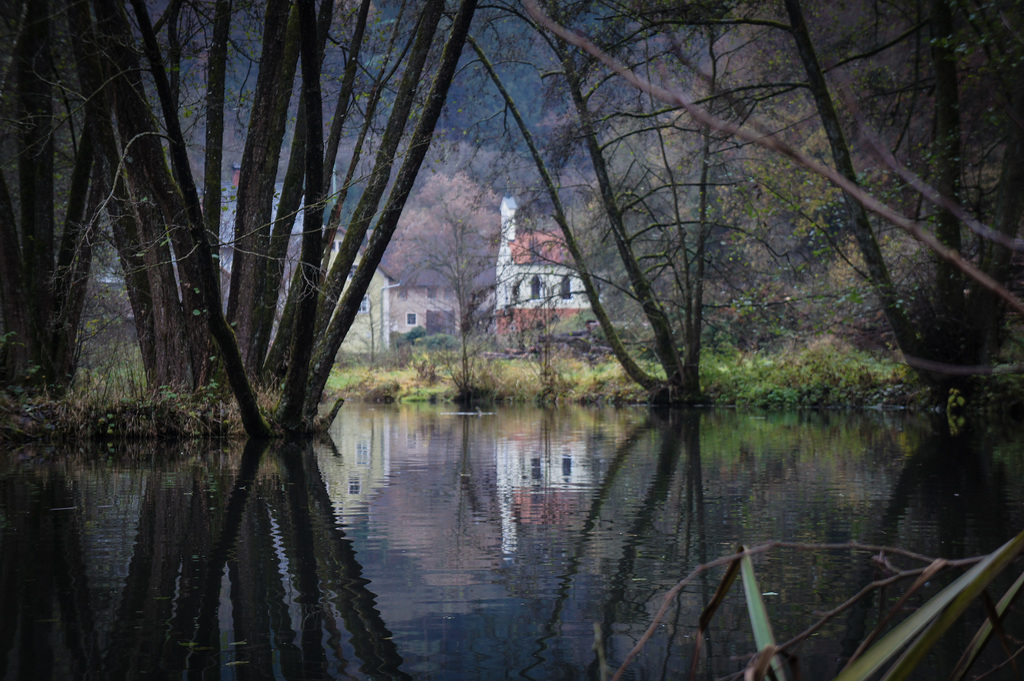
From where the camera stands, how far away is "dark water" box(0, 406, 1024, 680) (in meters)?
2.79

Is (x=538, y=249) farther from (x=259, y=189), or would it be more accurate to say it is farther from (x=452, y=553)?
(x=452, y=553)

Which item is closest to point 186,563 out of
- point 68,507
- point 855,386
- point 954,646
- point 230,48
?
point 68,507

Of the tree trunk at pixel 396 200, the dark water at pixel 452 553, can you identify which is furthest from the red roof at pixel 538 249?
the dark water at pixel 452 553

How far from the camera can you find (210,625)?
308 centimetres

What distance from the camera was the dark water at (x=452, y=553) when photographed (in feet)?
9.16

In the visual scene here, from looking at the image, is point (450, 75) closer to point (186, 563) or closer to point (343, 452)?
point (343, 452)

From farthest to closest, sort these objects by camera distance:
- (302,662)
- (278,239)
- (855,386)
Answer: (855,386) < (278,239) < (302,662)

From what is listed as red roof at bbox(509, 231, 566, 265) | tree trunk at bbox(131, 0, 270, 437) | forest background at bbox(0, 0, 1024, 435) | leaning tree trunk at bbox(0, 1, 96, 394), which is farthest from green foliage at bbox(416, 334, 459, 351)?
tree trunk at bbox(131, 0, 270, 437)

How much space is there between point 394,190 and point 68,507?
201 inches

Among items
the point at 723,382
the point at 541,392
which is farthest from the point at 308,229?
the point at 541,392

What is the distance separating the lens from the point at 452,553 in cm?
431

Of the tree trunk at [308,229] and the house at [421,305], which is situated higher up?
the house at [421,305]

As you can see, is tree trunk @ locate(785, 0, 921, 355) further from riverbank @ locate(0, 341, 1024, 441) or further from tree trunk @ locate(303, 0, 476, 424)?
tree trunk @ locate(303, 0, 476, 424)

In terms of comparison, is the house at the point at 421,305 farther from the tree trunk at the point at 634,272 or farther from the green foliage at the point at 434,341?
the tree trunk at the point at 634,272
